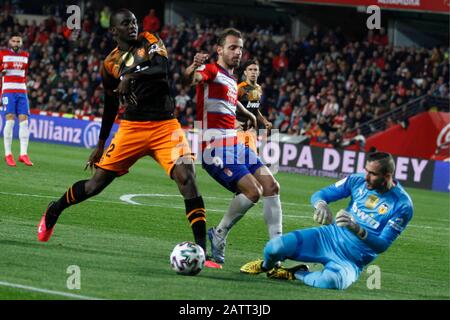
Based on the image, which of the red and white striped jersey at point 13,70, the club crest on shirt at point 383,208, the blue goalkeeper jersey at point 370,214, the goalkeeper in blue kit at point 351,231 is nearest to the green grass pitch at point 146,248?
the goalkeeper in blue kit at point 351,231

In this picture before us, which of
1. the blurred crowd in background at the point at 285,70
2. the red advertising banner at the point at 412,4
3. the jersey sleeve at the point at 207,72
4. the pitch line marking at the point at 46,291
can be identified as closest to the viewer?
the pitch line marking at the point at 46,291

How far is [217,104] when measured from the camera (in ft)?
33.9

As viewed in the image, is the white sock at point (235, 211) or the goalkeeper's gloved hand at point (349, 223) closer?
the goalkeeper's gloved hand at point (349, 223)

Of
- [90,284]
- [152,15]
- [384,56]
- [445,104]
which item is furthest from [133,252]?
[152,15]

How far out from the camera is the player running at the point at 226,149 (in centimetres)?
1010

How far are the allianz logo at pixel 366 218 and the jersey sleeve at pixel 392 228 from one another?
12 cm

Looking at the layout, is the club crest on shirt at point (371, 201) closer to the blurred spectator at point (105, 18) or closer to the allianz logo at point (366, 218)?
the allianz logo at point (366, 218)

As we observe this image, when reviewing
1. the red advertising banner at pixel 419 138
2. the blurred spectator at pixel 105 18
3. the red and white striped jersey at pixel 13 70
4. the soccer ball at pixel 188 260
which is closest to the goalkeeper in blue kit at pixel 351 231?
the soccer ball at pixel 188 260

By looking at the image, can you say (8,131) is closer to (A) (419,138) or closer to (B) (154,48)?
(B) (154,48)

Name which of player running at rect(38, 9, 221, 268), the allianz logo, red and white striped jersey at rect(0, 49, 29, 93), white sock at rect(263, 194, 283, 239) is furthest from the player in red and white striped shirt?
the allianz logo

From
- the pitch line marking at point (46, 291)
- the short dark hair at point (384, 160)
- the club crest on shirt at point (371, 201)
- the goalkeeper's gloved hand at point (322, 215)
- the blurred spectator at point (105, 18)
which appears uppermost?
the blurred spectator at point (105, 18)

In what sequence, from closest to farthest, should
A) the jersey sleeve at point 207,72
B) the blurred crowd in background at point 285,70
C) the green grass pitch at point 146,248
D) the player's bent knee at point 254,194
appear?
the green grass pitch at point 146,248
the player's bent knee at point 254,194
the jersey sleeve at point 207,72
the blurred crowd in background at point 285,70

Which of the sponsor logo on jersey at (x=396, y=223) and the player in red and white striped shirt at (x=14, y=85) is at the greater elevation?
the player in red and white striped shirt at (x=14, y=85)

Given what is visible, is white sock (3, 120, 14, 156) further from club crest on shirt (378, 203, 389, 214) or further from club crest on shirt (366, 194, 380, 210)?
club crest on shirt (378, 203, 389, 214)
